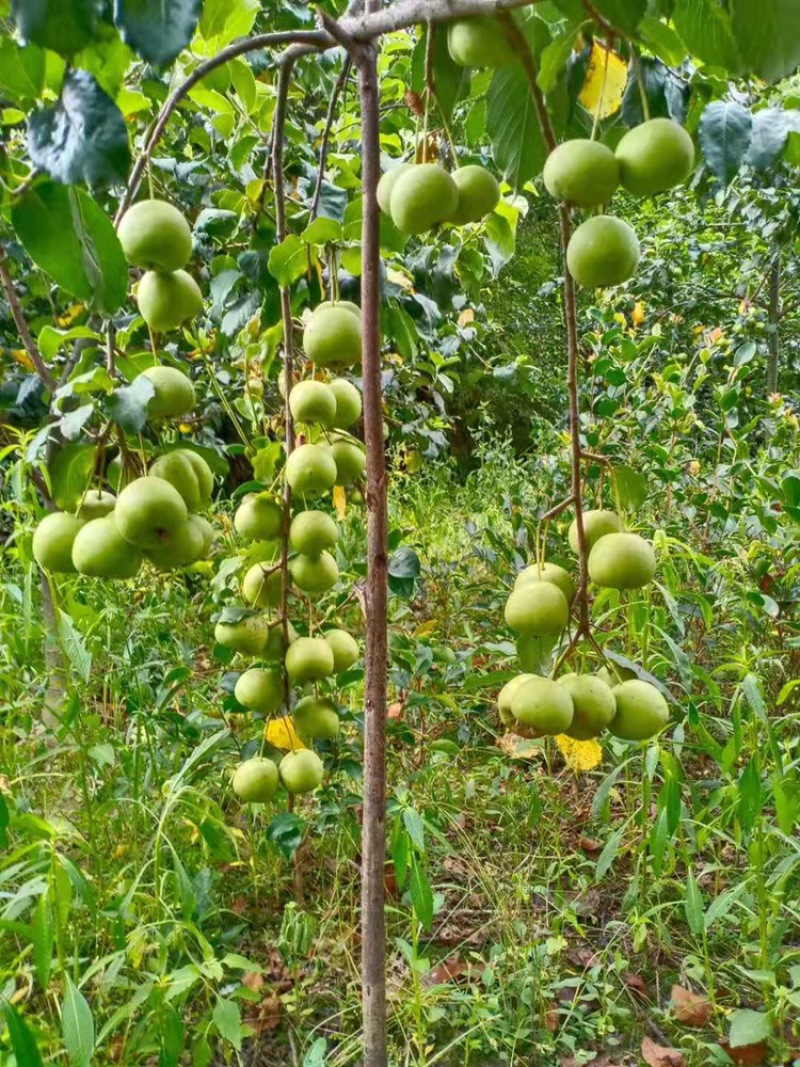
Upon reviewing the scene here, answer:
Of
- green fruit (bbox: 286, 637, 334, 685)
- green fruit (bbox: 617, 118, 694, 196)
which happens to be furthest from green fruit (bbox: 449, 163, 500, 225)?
green fruit (bbox: 286, 637, 334, 685)

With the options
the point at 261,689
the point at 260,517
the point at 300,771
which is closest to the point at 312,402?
the point at 260,517

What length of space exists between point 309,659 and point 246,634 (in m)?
0.09

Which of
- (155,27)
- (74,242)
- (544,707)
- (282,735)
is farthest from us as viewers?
(282,735)

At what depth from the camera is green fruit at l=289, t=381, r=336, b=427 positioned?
918 millimetres

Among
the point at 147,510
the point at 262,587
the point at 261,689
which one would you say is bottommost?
the point at 261,689

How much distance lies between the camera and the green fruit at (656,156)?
542 millimetres

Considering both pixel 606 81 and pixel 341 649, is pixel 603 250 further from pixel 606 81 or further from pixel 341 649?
pixel 341 649

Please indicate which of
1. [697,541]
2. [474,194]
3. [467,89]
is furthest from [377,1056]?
[697,541]

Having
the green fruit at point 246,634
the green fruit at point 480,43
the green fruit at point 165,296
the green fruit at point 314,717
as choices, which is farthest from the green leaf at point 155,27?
the green fruit at point 314,717

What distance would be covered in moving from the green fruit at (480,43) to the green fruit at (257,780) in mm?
866

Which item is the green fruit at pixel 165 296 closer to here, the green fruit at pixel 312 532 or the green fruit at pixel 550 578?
the green fruit at pixel 312 532

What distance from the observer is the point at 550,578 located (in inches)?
29.5

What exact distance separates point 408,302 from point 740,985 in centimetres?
132

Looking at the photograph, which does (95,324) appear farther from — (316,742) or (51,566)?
(316,742)
